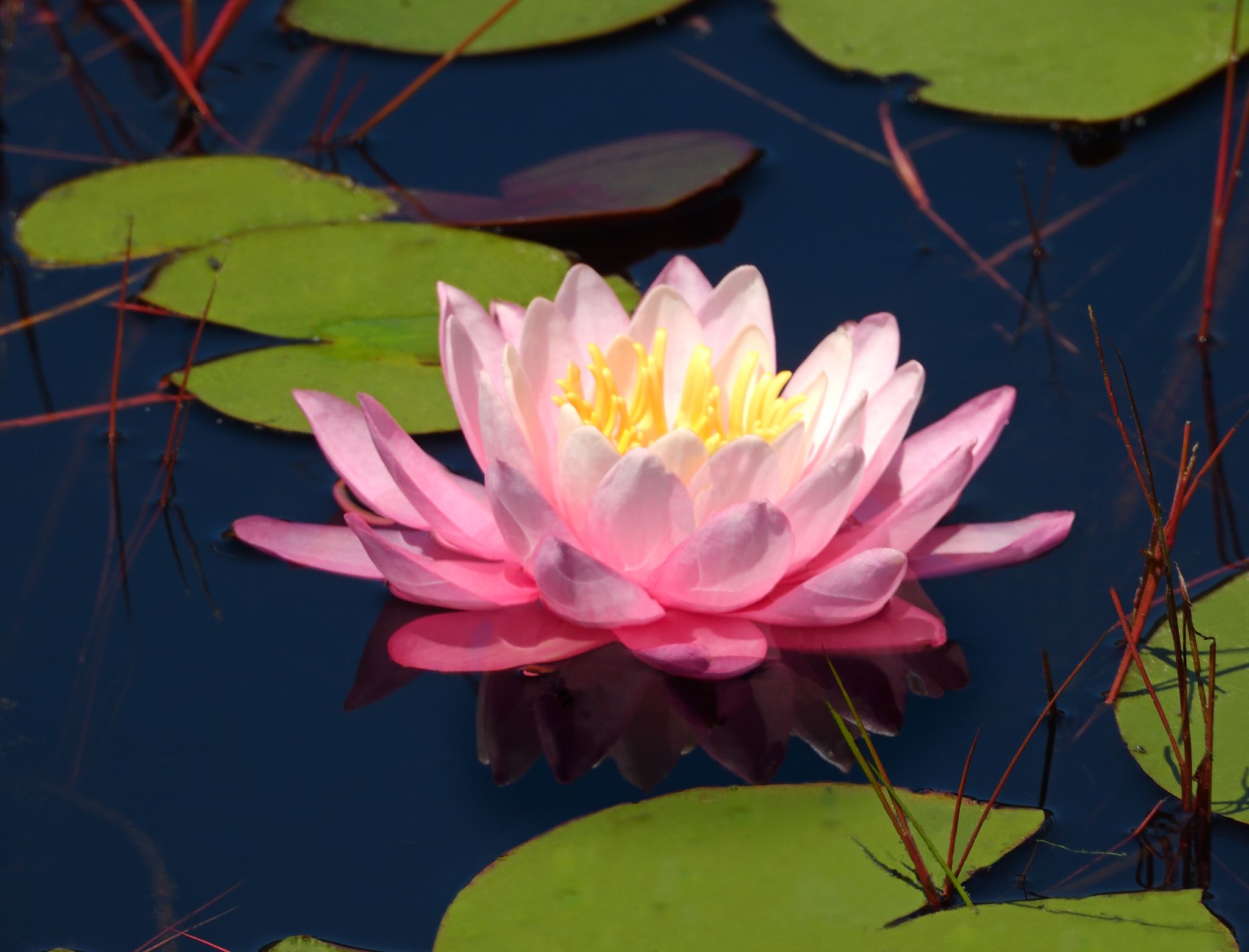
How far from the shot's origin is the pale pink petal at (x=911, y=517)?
1.95m

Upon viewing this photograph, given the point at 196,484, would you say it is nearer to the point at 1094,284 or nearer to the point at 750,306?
the point at 750,306

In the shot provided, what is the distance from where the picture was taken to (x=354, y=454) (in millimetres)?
2201

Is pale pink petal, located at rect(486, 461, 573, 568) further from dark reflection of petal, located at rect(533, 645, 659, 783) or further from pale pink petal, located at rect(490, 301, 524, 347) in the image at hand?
pale pink petal, located at rect(490, 301, 524, 347)

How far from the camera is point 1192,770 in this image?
1810mm

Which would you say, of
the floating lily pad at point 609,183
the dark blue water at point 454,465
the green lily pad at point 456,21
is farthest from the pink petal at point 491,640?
the green lily pad at point 456,21

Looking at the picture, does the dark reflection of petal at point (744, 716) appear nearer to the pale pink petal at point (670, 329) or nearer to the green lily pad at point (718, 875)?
the green lily pad at point (718, 875)

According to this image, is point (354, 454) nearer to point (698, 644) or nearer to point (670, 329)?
point (670, 329)

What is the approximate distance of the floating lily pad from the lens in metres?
3.02

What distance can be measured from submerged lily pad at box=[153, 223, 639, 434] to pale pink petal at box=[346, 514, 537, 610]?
0.48m

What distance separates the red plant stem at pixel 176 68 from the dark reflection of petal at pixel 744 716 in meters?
2.39

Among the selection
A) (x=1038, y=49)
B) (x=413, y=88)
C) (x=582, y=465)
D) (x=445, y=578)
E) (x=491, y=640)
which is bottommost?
(x=491, y=640)

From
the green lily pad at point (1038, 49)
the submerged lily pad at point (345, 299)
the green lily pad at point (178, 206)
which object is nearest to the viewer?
the submerged lily pad at point (345, 299)

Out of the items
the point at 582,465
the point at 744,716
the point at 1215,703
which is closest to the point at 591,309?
the point at 582,465

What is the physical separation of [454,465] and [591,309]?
471mm
